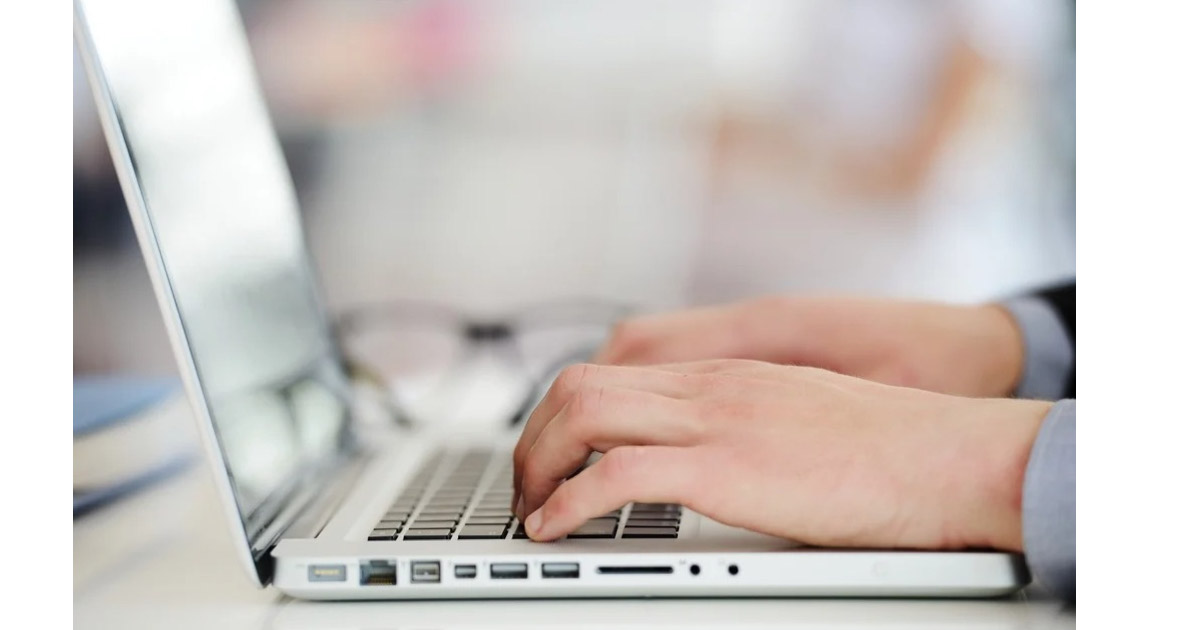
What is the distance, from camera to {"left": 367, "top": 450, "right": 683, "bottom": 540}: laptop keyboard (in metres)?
0.47

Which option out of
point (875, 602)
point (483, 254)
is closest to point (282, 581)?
point (875, 602)

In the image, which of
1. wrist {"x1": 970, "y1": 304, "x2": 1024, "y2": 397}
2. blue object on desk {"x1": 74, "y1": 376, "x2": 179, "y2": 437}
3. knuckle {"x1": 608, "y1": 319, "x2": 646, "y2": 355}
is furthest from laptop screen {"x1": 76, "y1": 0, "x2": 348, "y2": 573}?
wrist {"x1": 970, "y1": 304, "x2": 1024, "y2": 397}

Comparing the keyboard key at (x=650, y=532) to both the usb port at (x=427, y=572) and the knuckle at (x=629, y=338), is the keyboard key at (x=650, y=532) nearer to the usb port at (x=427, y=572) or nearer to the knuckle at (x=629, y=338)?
the usb port at (x=427, y=572)

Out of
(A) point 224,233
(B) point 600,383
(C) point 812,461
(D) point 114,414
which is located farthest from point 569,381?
(D) point 114,414

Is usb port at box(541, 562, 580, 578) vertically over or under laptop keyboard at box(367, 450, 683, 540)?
over

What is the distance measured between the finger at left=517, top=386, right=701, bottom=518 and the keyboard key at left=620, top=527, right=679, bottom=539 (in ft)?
0.13

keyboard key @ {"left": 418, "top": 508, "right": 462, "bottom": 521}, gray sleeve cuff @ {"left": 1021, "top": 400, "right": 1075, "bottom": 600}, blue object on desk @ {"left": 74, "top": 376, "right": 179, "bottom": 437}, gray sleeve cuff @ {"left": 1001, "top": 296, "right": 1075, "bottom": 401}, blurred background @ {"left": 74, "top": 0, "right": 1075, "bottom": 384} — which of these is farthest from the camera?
blurred background @ {"left": 74, "top": 0, "right": 1075, "bottom": 384}

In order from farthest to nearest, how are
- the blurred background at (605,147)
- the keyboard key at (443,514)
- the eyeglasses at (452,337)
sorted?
the blurred background at (605,147) → the eyeglasses at (452,337) → the keyboard key at (443,514)

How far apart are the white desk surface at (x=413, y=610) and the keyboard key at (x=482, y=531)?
0.04m

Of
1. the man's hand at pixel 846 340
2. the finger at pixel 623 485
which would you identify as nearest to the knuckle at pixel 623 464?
the finger at pixel 623 485

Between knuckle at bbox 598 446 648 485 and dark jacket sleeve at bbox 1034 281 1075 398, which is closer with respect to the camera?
knuckle at bbox 598 446 648 485

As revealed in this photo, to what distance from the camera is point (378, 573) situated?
16.9 inches

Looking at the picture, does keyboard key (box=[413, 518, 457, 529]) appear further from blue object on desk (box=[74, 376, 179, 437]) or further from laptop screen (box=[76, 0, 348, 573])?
blue object on desk (box=[74, 376, 179, 437])

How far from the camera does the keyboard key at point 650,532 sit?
0.47 m
